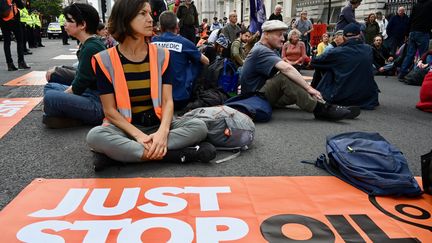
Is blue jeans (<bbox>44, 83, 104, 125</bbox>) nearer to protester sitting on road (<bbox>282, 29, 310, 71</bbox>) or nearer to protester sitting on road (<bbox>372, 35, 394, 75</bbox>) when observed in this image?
protester sitting on road (<bbox>282, 29, 310, 71</bbox>)

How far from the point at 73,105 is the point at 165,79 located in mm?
1389

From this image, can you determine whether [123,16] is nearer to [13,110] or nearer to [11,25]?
[13,110]

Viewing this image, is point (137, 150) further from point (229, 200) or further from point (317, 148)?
point (317, 148)

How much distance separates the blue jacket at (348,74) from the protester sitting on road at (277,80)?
68 centimetres

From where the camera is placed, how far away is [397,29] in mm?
11547

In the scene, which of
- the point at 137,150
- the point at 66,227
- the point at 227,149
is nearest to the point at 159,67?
the point at 137,150

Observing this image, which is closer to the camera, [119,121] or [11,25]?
[119,121]

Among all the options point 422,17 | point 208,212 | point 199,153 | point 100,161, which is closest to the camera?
point 208,212

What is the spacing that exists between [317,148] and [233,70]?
2163mm

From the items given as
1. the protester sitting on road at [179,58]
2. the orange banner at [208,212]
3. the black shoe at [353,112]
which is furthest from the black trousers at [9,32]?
the black shoe at [353,112]

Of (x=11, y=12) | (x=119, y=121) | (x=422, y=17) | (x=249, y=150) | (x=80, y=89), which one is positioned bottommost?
(x=249, y=150)

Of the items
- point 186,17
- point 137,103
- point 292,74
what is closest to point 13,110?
point 137,103

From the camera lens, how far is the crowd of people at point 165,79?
2922mm

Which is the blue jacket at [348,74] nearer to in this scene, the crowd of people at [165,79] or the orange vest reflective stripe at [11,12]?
the crowd of people at [165,79]
